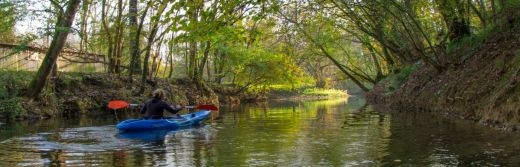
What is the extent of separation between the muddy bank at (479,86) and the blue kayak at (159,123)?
730cm

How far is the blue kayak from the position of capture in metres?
14.1

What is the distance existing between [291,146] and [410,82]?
1554 centimetres

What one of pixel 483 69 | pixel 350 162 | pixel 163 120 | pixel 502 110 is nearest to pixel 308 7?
pixel 483 69

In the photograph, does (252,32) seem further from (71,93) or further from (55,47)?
(71,93)

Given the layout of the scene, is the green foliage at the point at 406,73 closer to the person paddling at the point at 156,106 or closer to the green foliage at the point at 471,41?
the green foliage at the point at 471,41

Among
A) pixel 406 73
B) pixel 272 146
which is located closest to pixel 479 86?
pixel 272 146

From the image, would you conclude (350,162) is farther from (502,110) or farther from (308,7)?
(308,7)

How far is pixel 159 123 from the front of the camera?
14875 mm

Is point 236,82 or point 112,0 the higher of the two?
point 112,0

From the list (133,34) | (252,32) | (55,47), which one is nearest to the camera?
(252,32)

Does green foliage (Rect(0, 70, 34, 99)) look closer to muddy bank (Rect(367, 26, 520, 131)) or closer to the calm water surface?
the calm water surface

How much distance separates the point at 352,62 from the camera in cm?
4288

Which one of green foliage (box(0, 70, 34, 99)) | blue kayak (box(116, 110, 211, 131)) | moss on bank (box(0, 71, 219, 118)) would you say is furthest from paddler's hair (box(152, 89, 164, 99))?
green foliage (box(0, 70, 34, 99))

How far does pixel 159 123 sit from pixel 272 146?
484 cm
